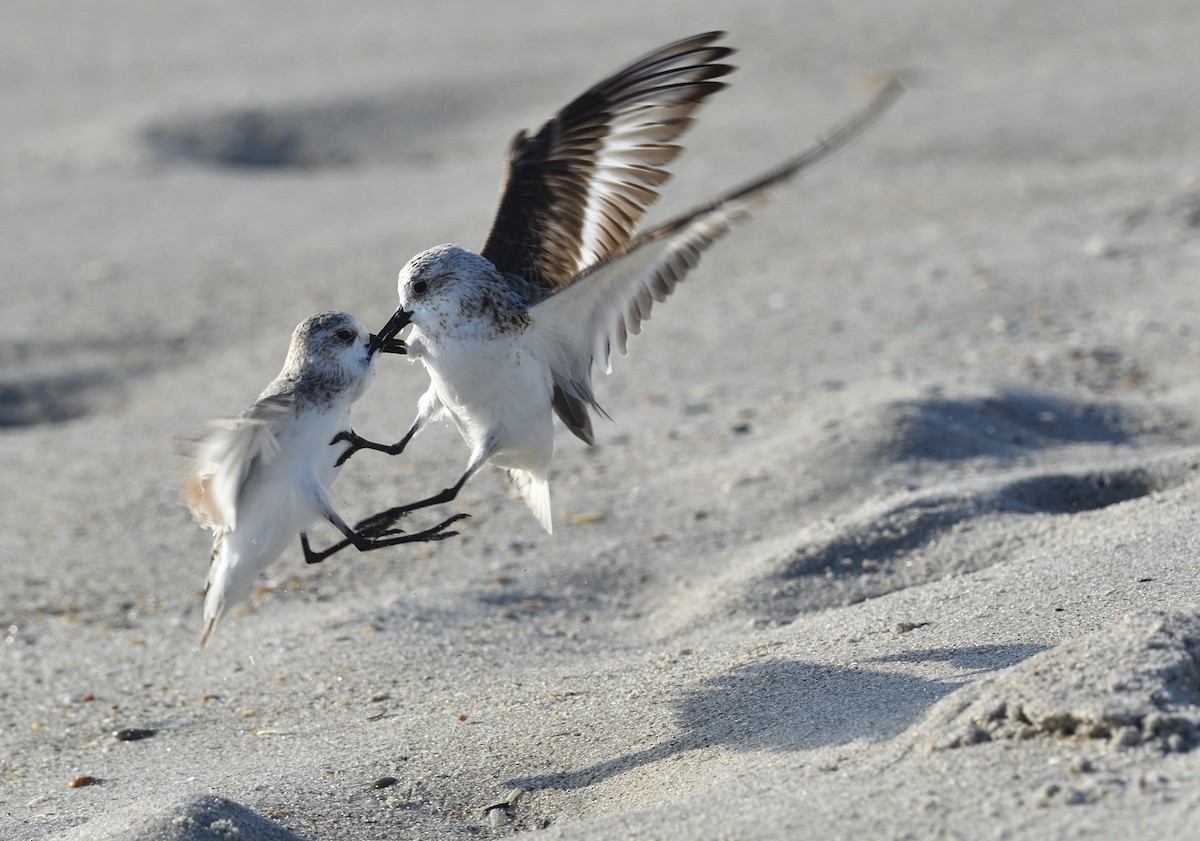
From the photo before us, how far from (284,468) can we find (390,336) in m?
0.59

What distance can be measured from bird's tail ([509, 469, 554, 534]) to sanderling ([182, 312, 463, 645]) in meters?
0.84

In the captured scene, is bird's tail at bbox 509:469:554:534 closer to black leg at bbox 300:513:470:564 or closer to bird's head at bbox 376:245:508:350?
black leg at bbox 300:513:470:564

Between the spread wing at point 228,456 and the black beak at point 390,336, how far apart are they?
0.38 m

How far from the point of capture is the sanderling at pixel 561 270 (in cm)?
429

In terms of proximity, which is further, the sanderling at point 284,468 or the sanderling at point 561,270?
the sanderling at point 561,270

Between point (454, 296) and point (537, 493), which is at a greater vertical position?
point (454, 296)

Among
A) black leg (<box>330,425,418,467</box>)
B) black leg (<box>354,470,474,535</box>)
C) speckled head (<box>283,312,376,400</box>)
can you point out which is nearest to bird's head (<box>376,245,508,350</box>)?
speckled head (<box>283,312,376,400</box>)

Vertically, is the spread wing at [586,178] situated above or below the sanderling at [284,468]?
above

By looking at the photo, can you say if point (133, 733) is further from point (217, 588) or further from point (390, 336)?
point (390, 336)

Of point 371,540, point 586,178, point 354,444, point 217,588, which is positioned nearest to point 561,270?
point 586,178

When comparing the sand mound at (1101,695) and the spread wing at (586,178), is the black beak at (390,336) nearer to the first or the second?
Result: the spread wing at (586,178)

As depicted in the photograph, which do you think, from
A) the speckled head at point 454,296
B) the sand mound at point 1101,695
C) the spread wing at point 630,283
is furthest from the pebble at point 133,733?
the sand mound at point 1101,695

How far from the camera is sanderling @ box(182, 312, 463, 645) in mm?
4051

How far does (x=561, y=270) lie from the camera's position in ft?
17.4
